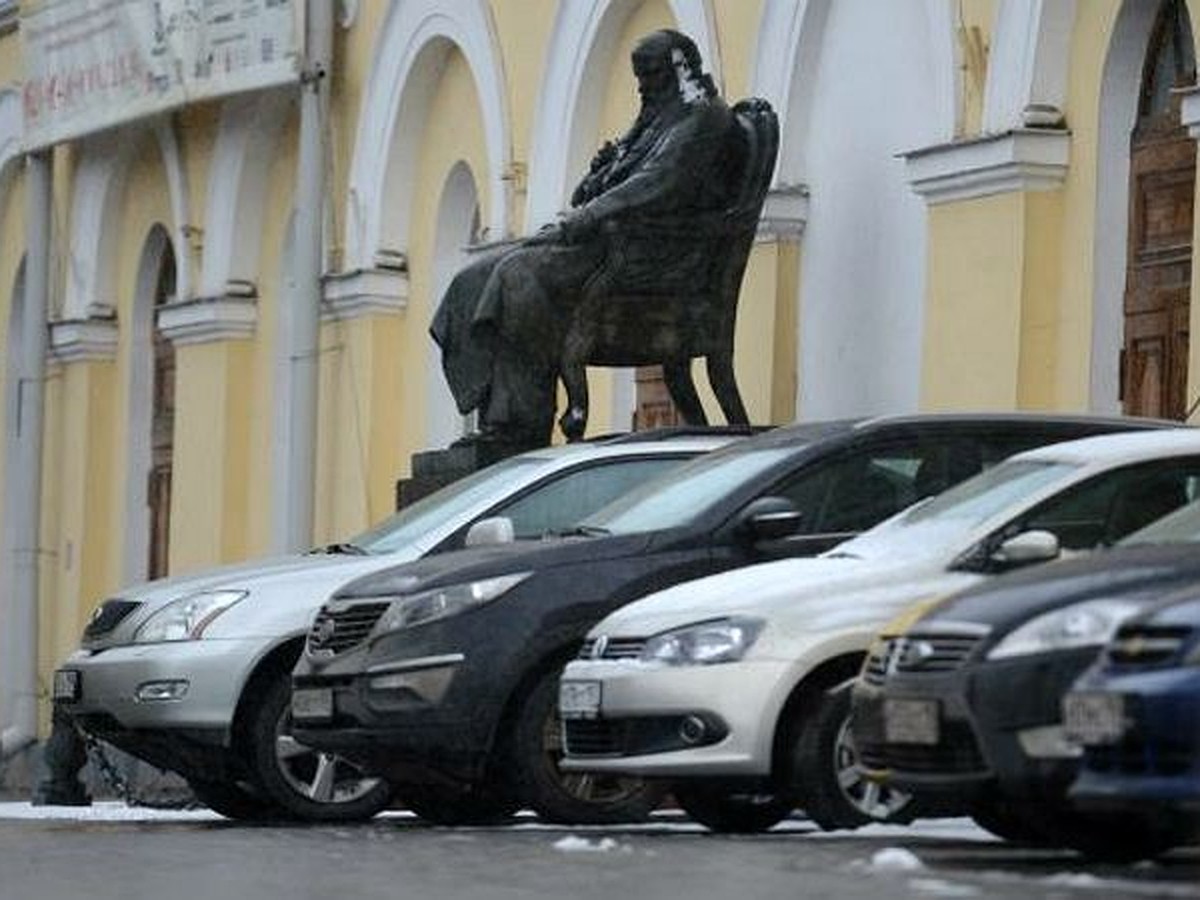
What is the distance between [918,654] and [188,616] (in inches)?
227

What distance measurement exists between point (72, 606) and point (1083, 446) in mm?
24424

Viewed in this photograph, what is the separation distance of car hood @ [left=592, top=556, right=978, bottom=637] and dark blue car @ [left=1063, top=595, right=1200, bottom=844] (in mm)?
2792

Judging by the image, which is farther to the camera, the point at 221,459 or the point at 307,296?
the point at 221,459

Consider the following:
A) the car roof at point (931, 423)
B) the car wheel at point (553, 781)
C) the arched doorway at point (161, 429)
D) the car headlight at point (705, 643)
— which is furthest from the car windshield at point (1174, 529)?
the arched doorway at point (161, 429)

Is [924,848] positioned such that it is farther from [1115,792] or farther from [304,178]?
[304,178]

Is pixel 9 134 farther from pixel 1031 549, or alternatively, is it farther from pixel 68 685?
pixel 1031 549

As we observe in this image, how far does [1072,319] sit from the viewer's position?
76.1 ft

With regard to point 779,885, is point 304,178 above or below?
above

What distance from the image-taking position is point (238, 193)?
35312 mm

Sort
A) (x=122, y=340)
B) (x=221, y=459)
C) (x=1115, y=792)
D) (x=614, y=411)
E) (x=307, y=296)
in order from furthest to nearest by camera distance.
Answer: (x=122, y=340) < (x=221, y=459) < (x=307, y=296) < (x=614, y=411) < (x=1115, y=792)

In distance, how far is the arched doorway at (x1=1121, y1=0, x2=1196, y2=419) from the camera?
22.6 meters

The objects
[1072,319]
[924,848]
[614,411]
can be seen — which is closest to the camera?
[924,848]

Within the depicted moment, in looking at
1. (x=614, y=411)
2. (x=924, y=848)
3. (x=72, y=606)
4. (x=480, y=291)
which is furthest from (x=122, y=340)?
(x=924, y=848)

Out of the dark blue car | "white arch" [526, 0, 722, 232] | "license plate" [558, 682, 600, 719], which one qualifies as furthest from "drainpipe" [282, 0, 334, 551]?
the dark blue car
